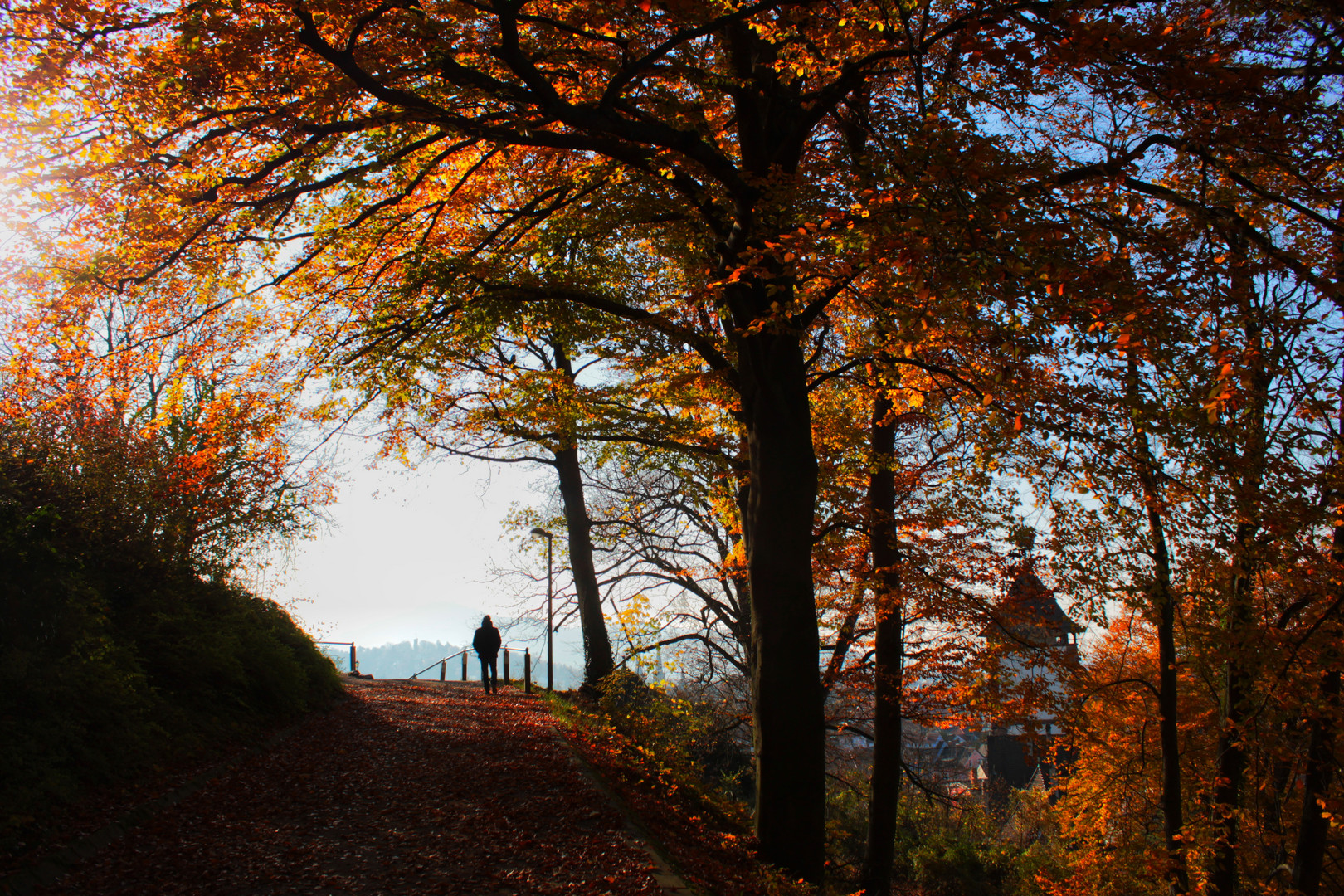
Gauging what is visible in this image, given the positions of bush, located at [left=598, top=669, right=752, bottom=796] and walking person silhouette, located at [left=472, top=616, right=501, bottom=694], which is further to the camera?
walking person silhouette, located at [left=472, top=616, right=501, bottom=694]

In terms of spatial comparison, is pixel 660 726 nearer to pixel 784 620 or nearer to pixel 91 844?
pixel 784 620

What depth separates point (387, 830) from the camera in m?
5.91

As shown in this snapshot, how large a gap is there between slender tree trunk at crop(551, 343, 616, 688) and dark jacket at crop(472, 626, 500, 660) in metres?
1.84

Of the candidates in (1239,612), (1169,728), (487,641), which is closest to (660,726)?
(487,641)

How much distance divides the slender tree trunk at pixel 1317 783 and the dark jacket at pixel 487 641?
1302cm

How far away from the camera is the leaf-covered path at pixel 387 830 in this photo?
4797mm

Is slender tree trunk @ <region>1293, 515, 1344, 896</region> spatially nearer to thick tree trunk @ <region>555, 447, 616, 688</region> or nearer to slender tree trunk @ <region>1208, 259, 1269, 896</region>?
slender tree trunk @ <region>1208, 259, 1269, 896</region>

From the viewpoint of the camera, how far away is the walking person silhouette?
1496 centimetres

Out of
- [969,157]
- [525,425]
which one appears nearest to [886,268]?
[969,157]

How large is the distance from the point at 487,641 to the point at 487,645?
0.11 m

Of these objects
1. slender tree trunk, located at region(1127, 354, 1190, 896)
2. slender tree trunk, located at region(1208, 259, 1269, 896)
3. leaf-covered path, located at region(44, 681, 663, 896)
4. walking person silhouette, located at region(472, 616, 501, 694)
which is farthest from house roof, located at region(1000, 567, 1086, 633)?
walking person silhouette, located at region(472, 616, 501, 694)

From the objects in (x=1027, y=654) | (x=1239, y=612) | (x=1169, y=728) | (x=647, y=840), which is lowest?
(x=1169, y=728)

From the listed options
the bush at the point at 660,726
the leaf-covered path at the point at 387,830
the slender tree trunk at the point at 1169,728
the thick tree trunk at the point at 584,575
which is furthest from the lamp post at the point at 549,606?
the slender tree trunk at the point at 1169,728

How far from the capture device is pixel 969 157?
4.95 metres
